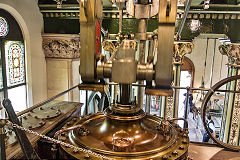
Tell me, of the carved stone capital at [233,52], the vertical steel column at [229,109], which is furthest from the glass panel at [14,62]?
the vertical steel column at [229,109]

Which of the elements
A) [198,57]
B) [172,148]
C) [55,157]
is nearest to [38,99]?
[55,157]

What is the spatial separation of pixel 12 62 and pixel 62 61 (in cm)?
132

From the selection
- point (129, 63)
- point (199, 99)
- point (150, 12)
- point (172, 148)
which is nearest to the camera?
point (129, 63)

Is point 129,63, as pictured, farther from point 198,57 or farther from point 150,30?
point 198,57

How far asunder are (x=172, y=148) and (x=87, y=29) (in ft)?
2.19

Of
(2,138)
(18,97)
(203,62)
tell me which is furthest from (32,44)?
(203,62)

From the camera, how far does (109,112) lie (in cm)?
110

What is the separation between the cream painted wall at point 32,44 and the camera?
4.47 m

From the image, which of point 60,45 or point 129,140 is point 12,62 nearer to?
point 60,45

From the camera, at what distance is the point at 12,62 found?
448cm

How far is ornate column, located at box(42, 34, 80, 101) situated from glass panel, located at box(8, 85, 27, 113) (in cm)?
79

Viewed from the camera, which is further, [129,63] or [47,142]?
[47,142]

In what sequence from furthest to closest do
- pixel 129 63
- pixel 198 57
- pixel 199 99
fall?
pixel 198 57, pixel 199 99, pixel 129 63

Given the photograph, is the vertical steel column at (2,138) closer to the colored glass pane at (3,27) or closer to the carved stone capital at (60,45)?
the colored glass pane at (3,27)
